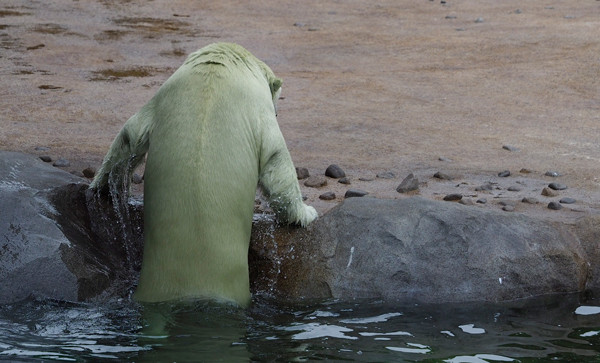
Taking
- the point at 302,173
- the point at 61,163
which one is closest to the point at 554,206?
the point at 302,173

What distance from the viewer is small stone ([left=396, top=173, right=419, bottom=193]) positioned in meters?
6.93

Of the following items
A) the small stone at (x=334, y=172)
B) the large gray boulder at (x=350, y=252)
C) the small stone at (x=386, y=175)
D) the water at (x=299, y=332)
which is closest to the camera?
the water at (x=299, y=332)

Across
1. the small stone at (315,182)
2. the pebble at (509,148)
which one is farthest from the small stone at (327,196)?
the pebble at (509,148)

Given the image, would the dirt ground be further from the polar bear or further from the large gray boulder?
the polar bear

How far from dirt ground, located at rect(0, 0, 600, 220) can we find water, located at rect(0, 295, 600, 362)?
4.70 feet

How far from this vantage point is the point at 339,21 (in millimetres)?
15094

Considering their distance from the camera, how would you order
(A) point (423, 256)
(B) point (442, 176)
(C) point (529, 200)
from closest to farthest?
(A) point (423, 256) < (C) point (529, 200) < (B) point (442, 176)

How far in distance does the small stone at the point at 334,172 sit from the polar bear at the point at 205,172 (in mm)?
1952

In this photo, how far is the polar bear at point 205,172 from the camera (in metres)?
4.64

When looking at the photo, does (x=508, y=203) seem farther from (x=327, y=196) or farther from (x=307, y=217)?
(x=307, y=217)

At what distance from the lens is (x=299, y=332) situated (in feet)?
15.3

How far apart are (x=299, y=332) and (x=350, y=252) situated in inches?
32.4

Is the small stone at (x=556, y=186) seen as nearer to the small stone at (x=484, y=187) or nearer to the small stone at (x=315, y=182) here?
the small stone at (x=484, y=187)

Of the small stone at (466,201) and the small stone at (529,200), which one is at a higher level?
the small stone at (466,201)
